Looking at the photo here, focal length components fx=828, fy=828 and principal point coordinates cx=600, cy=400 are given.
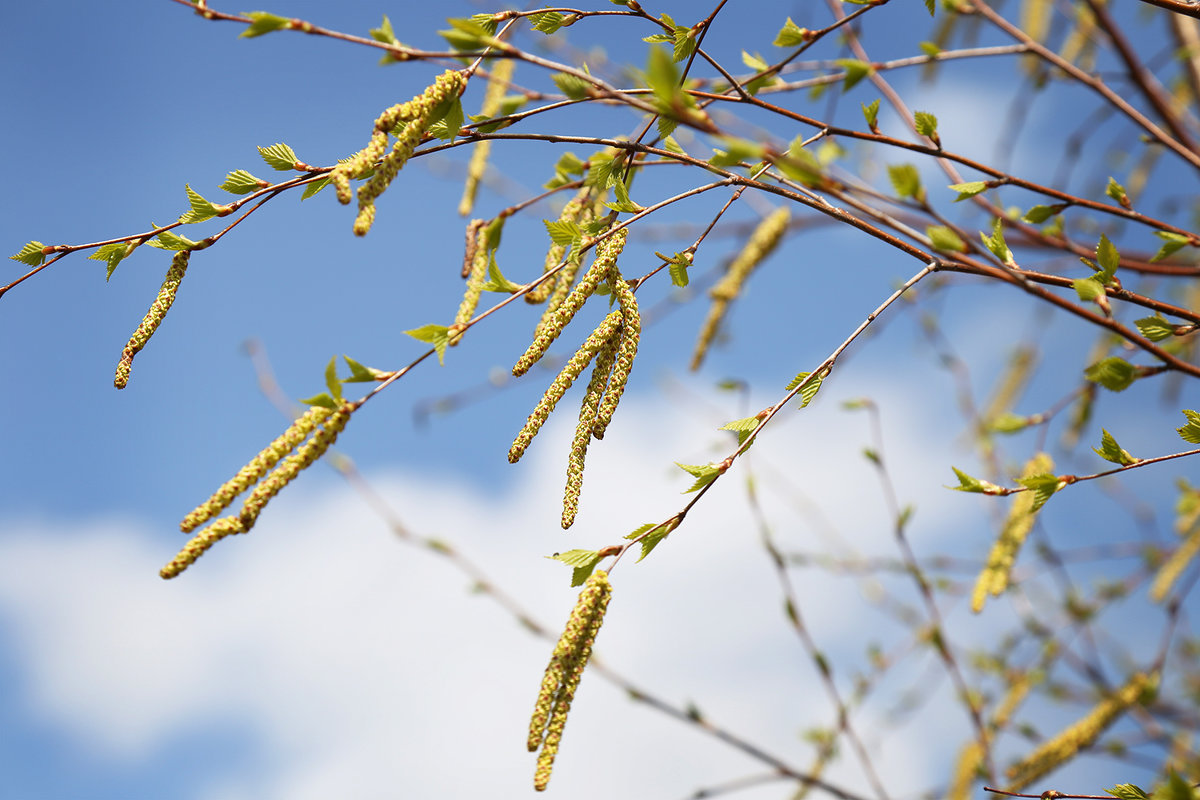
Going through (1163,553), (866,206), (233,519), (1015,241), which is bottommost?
(233,519)

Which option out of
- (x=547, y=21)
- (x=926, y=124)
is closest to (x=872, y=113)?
(x=926, y=124)

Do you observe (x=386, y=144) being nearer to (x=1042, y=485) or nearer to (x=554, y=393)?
(x=554, y=393)

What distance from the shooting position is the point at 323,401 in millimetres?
1312

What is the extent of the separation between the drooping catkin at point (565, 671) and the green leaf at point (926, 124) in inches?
44.7

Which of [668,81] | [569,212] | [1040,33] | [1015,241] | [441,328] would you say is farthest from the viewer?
[1040,33]

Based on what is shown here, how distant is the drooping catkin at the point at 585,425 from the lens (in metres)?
1.34

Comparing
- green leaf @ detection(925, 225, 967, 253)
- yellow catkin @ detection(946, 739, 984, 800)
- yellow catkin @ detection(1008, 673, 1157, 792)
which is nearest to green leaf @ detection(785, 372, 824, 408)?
green leaf @ detection(925, 225, 967, 253)

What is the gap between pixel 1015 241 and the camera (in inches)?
117

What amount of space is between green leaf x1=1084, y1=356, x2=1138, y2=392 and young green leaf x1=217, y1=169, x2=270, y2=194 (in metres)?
1.56

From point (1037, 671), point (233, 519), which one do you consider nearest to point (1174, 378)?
point (1037, 671)

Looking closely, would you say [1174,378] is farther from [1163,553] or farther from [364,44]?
[364,44]

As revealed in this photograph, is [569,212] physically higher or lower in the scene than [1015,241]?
lower

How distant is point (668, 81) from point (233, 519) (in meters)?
0.87

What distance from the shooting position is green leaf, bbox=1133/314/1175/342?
1.60 m
